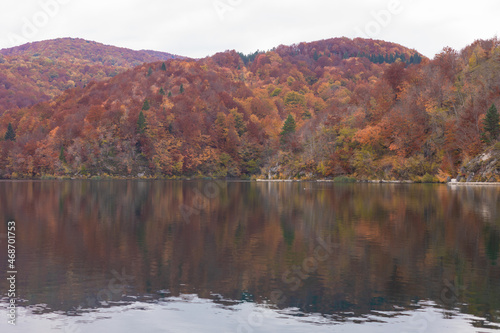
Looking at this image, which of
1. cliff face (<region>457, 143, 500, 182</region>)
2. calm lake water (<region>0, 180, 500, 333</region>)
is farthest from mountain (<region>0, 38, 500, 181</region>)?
calm lake water (<region>0, 180, 500, 333</region>)

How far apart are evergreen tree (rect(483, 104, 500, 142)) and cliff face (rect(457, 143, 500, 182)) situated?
340 centimetres

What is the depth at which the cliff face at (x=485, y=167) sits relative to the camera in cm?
8701

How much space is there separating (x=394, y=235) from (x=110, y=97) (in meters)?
186

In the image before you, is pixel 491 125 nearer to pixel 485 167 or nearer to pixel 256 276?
pixel 485 167

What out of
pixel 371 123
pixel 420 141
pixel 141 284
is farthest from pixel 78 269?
pixel 371 123

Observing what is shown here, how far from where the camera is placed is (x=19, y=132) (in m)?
192

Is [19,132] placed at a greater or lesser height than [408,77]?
lesser

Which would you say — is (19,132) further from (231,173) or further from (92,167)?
(231,173)

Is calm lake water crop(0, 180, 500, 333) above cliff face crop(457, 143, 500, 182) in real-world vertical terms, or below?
below

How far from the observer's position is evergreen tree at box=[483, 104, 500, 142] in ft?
294

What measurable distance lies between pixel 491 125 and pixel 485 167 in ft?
27.5

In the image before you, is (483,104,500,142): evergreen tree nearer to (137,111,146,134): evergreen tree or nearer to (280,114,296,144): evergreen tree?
(280,114,296,144): evergreen tree

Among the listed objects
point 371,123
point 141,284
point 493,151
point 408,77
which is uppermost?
point 408,77

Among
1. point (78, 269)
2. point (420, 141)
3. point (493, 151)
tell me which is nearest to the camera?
point (78, 269)
